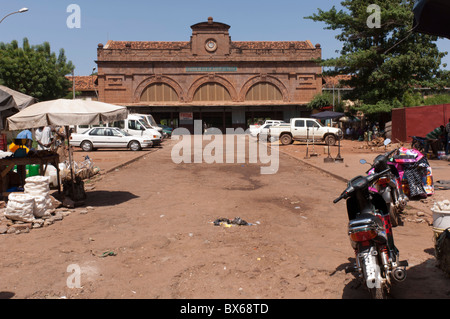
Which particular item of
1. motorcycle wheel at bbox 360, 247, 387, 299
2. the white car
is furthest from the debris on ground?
the white car

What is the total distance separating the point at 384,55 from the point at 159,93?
2846 centimetres

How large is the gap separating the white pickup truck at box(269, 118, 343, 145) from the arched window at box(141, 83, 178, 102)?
24037mm

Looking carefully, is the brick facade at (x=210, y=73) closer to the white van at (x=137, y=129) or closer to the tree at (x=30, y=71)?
the tree at (x=30, y=71)

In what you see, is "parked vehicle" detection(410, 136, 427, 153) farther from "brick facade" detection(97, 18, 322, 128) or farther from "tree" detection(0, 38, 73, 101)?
"tree" detection(0, 38, 73, 101)

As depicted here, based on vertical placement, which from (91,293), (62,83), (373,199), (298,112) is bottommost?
(91,293)

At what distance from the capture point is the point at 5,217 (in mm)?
7383

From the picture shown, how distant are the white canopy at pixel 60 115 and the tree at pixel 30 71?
39707 millimetres

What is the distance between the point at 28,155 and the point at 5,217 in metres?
1.94

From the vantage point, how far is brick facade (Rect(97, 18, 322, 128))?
1949 inches

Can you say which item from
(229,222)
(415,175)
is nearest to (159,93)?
(229,222)

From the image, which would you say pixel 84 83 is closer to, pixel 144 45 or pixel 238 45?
pixel 144 45

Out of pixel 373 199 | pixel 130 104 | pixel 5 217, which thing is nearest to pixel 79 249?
pixel 5 217

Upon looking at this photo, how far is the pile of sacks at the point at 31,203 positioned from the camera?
718 centimetres

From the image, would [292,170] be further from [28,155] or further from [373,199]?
[373,199]
